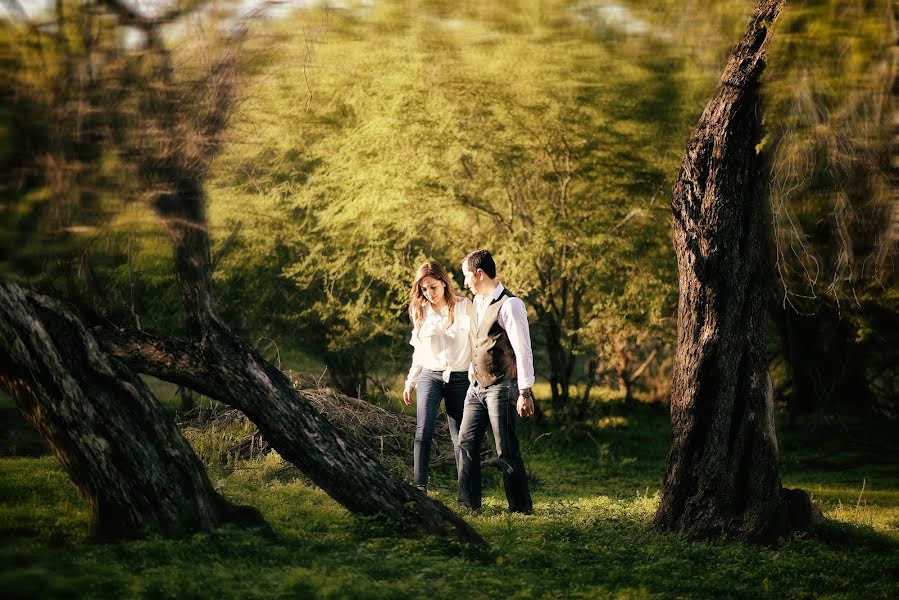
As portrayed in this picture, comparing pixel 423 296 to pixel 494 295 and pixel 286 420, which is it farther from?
pixel 286 420

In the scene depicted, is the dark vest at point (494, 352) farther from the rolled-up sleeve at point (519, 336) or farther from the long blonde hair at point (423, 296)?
the long blonde hair at point (423, 296)

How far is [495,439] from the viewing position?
7652 mm

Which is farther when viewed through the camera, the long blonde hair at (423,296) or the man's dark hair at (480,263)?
the long blonde hair at (423,296)

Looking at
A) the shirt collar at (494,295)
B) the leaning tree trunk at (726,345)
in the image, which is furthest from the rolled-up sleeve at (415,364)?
the leaning tree trunk at (726,345)

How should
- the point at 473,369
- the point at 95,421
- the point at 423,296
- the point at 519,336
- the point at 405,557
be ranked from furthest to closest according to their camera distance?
the point at 423,296
the point at 473,369
the point at 519,336
the point at 405,557
the point at 95,421

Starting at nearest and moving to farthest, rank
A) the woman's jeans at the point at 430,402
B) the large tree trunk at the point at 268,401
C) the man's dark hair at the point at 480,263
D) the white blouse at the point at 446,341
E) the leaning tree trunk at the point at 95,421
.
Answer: the leaning tree trunk at the point at 95,421
the large tree trunk at the point at 268,401
the man's dark hair at the point at 480,263
the white blouse at the point at 446,341
the woman's jeans at the point at 430,402

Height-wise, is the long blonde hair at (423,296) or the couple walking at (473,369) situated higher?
the long blonde hair at (423,296)

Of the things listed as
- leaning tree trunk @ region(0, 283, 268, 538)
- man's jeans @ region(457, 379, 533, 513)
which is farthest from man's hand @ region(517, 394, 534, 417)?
leaning tree trunk @ region(0, 283, 268, 538)

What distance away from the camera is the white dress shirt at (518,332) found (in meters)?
7.20

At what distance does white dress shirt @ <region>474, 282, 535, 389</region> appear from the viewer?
7195mm

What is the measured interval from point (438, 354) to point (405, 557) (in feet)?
7.87

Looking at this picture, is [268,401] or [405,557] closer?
[405,557]

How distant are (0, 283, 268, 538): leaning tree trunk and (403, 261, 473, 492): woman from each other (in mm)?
2496

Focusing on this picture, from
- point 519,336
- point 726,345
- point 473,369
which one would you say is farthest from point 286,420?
point 726,345
